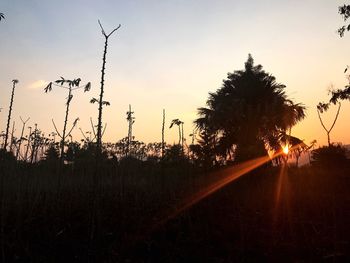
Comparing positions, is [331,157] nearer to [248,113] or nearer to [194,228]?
[248,113]

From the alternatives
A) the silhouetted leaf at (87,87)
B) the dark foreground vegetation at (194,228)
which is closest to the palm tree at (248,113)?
the dark foreground vegetation at (194,228)

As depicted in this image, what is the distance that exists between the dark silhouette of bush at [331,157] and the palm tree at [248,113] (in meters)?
3.31

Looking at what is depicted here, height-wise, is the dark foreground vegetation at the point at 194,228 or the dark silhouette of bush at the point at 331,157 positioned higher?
the dark silhouette of bush at the point at 331,157

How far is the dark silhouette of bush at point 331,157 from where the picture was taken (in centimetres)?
2156

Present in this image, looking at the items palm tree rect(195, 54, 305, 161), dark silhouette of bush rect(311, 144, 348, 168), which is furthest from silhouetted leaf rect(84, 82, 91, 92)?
dark silhouette of bush rect(311, 144, 348, 168)

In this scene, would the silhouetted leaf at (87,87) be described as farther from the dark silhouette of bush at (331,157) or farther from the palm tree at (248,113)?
the dark silhouette of bush at (331,157)

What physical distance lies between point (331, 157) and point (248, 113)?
5.99 m

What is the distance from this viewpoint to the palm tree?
62.8 feet

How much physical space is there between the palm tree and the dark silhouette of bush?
10.9ft

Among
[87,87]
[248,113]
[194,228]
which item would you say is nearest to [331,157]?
[248,113]

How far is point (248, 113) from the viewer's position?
19.2m

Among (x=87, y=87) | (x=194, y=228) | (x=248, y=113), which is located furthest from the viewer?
(x=248, y=113)

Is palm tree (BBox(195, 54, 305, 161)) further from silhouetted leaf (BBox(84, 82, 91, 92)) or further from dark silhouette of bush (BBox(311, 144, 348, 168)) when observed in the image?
silhouetted leaf (BBox(84, 82, 91, 92))

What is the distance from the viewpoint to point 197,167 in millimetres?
20734
